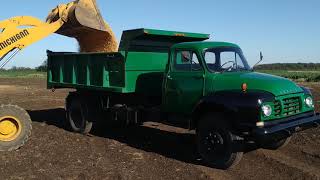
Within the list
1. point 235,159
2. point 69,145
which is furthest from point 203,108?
point 69,145

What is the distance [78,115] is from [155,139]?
2.47 meters

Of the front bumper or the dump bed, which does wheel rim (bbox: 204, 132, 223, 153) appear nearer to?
the front bumper

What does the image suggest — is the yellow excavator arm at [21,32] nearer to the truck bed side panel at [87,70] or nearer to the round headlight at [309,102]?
the truck bed side panel at [87,70]

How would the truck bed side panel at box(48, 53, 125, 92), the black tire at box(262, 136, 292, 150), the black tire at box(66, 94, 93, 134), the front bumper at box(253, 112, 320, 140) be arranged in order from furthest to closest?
the black tire at box(66, 94, 93, 134) → the truck bed side panel at box(48, 53, 125, 92) → the black tire at box(262, 136, 292, 150) → the front bumper at box(253, 112, 320, 140)

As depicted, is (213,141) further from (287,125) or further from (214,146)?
(287,125)

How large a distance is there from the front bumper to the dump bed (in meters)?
3.31

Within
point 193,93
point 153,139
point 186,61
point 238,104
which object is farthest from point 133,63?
point 238,104

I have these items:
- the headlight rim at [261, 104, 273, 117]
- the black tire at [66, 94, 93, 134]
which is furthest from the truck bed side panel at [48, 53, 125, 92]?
the headlight rim at [261, 104, 273, 117]

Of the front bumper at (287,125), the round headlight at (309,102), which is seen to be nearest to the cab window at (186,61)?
the front bumper at (287,125)

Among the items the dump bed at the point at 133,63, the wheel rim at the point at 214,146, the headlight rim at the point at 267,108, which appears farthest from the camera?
the dump bed at the point at 133,63

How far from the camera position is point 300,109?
7.95m

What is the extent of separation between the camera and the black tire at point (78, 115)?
1134cm

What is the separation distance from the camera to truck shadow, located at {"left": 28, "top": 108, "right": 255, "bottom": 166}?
8883mm

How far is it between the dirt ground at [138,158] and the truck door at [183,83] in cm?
102
